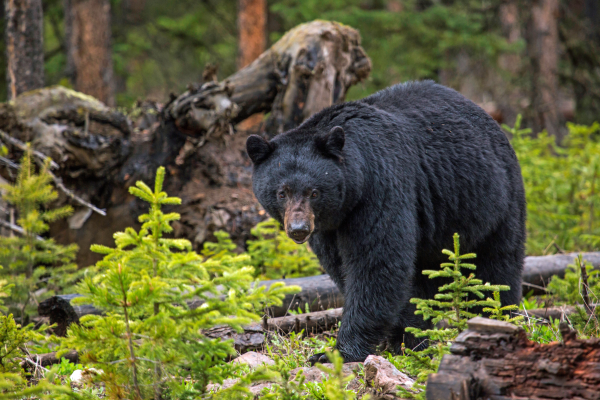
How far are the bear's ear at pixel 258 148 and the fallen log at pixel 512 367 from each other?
2100 mm

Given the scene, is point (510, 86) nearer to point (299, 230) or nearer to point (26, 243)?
point (299, 230)

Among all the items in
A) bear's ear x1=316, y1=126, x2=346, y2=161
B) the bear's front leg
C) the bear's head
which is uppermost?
bear's ear x1=316, y1=126, x2=346, y2=161

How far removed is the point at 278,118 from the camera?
6.84m

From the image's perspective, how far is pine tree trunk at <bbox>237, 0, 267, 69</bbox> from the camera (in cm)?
1177

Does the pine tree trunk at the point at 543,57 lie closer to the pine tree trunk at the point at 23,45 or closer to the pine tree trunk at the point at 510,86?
the pine tree trunk at the point at 510,86

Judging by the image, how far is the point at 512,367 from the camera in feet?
7.45

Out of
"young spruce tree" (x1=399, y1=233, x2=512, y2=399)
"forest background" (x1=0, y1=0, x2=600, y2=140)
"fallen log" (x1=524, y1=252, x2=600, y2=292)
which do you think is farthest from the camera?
"forest background" (x1=0, y1=0, x2=600, y2=140)

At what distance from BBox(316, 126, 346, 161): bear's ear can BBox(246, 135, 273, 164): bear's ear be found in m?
0.40

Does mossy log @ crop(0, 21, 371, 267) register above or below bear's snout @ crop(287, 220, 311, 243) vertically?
above

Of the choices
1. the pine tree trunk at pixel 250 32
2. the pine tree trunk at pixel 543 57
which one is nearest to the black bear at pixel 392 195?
the pine tree trunk at pixel 250 32

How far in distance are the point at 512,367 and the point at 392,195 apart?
68.1 inches

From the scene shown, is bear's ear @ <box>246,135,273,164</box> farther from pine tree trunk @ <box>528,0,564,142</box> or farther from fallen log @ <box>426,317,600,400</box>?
pine tree trunk @ <box>528,0,564,142</box>

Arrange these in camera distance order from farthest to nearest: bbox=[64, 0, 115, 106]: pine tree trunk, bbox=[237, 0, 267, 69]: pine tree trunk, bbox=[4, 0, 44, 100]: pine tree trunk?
bbox=[237, 0, 267, 69]: pine tree trunk, bbox=[64, 0, 115, 106]: pine tree trunk, bbox=[4, 0, 44, 100]: pine tree trunk

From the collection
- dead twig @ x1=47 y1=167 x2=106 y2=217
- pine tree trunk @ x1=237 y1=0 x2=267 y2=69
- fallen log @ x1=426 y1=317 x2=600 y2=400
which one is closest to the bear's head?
Result: fallen log @ x1=426 y1=317 x2=600 y2=400
